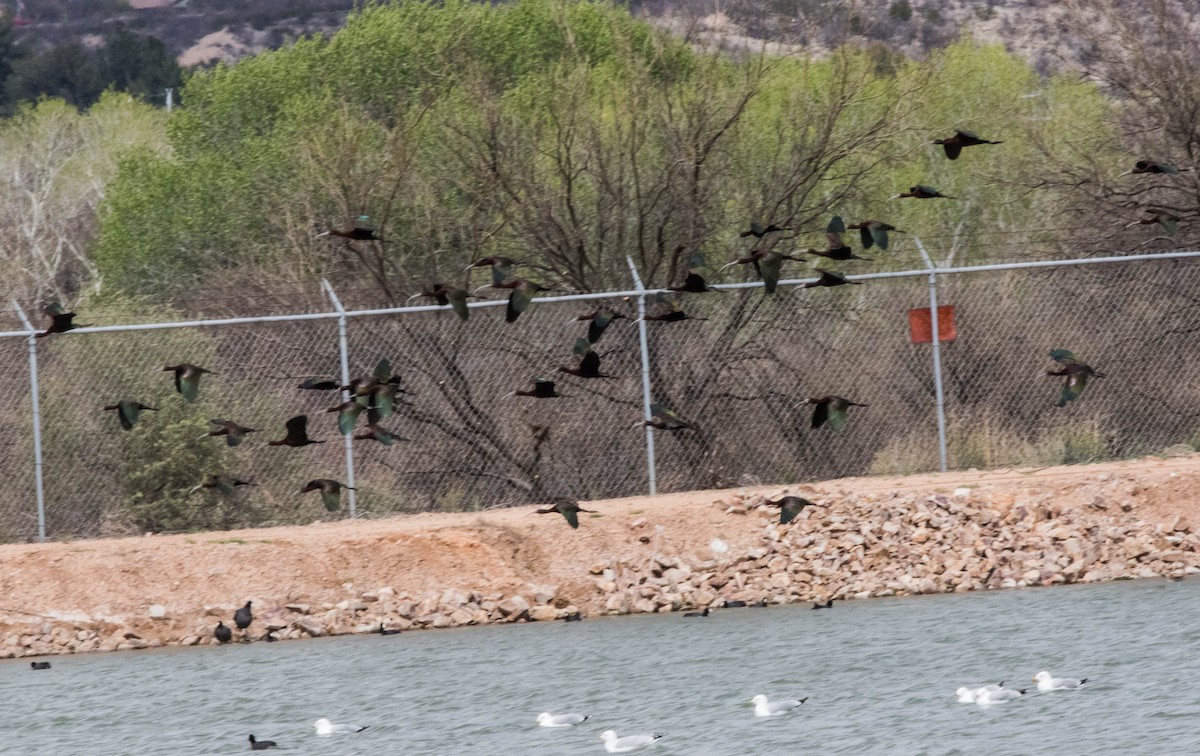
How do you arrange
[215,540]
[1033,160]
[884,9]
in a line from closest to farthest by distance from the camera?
[215,540]
[1033,160]
[884,9]

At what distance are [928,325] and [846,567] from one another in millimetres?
2930

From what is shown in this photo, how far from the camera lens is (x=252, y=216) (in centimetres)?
2591

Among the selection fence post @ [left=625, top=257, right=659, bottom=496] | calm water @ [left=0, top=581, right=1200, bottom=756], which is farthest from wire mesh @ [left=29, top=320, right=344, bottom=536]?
fence post @ [left=625, top=257, right=659, bottom=496]

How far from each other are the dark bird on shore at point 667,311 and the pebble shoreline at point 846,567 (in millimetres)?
1686

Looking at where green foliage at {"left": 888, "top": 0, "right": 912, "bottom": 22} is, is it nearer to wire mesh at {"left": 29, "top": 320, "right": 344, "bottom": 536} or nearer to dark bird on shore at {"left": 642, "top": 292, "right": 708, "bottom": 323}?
dark bird on shore at {"left": 642, "top": 292, "right": 708, "bottom": 323}

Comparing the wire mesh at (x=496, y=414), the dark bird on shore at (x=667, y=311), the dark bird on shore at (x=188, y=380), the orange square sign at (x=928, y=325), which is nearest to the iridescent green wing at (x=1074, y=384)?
the dark bird on shore at (x=667, y=311)

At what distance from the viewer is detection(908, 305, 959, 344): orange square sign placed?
1642cm

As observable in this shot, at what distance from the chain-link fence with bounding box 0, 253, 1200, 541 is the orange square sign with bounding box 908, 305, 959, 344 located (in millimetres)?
46

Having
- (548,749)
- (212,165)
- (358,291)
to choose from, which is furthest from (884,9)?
(548,749)

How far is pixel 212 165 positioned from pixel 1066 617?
1991 cm

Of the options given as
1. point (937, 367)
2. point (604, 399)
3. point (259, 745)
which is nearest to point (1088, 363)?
point (937, 367)

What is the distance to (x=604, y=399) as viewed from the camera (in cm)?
1684

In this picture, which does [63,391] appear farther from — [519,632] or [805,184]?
[805,184]

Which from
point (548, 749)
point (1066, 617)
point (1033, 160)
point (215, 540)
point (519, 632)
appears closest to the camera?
point (548, 749)
